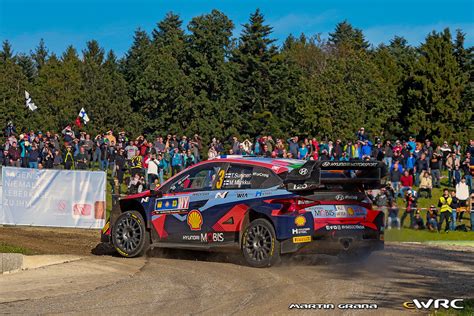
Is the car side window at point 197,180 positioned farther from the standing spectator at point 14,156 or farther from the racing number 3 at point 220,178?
the standing spectator at point 14,156

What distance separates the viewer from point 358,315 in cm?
830

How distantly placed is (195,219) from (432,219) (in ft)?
32.8

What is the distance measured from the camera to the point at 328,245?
469 inches

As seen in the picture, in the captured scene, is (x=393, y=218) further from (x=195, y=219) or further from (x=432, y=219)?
(x=432, y=219)

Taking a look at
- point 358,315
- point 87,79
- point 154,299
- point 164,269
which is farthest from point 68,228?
point 87,79

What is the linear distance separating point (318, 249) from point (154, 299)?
11.1 ft

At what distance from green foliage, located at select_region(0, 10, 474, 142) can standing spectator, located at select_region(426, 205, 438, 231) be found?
40.8 m

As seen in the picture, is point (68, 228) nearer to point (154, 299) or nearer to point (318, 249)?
point (318, 249)

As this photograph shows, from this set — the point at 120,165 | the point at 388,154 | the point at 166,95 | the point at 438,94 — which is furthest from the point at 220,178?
the point at 438,94

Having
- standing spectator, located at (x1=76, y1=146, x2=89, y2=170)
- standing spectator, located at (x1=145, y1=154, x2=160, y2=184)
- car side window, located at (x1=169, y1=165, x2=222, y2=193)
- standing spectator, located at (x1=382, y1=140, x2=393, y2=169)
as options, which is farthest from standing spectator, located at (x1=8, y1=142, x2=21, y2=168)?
car side window, located at (x1=169, y1=165, x2=222, y2=193)

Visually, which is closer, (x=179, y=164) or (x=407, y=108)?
(x=179, y=164)

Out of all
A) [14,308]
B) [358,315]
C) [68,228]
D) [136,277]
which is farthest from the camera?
[68,228]

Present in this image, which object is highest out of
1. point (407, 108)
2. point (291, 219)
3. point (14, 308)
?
point (407, 108)

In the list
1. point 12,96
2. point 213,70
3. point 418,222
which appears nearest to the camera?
point 418,222
